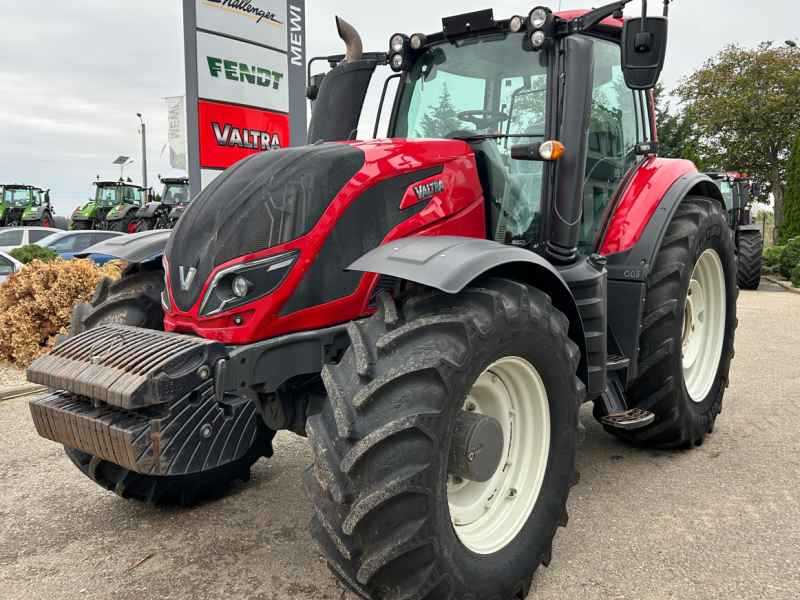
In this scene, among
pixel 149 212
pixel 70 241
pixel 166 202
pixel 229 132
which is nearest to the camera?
pixel 229 132

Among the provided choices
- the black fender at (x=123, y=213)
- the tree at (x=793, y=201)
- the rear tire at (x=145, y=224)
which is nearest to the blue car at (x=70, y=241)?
the rear tire at (x=145, y=224)

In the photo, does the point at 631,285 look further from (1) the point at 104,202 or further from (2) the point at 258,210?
(1) the point at 104,202

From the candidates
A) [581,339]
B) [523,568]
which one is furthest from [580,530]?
[581,339]

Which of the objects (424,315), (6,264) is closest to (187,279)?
(424,315)

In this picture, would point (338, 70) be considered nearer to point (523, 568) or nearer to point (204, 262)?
point (204, 262)

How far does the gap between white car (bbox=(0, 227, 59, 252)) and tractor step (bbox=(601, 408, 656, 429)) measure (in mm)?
14666

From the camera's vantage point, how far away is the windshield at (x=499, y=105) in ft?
10.7

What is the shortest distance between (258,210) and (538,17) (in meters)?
1.64

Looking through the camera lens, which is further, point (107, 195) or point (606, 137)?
point (107, 195)

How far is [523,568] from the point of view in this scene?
2.50 metres

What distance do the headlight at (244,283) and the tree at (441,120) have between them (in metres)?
1.37

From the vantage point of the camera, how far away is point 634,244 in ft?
12.0

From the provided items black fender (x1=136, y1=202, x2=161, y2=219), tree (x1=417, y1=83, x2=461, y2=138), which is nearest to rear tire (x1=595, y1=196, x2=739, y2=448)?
tree (x1=417, y1=83, x2=461, y2=138)

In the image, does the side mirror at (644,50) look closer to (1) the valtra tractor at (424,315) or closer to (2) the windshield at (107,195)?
(1) the valtra tractor at (424,315)
